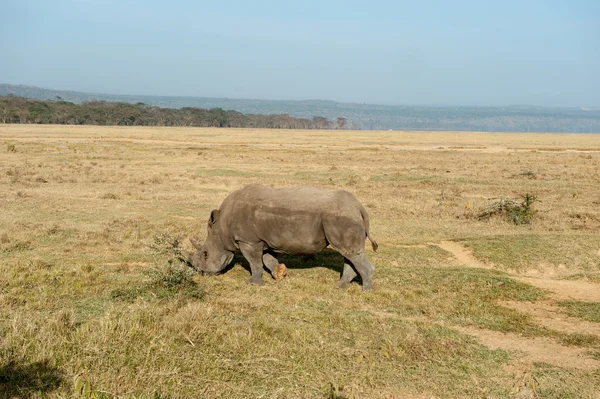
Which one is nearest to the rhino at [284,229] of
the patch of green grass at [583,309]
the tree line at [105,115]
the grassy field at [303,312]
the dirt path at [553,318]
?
the grassy field at [303,312]

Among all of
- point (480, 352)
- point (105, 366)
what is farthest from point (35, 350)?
point (480, 352)

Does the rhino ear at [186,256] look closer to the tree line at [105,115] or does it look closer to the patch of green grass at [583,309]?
the patch of green grass at [583,309]

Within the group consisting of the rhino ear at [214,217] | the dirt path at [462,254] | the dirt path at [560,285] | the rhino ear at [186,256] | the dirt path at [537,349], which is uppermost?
the rhino ear at [214,217]

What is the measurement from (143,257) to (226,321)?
5475 mm

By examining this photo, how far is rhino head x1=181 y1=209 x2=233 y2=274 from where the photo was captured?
38.7ft

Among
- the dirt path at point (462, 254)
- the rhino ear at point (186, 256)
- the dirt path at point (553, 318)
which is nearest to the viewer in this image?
the dirt path at point (553, 318)

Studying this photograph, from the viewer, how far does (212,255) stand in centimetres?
1182

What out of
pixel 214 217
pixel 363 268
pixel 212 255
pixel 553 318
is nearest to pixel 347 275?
pixel 363 268

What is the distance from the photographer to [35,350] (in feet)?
22.0

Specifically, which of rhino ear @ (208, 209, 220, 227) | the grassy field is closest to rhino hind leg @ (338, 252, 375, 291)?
the grassy field

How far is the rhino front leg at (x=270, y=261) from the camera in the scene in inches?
465

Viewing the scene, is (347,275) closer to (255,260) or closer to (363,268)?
(363,268)

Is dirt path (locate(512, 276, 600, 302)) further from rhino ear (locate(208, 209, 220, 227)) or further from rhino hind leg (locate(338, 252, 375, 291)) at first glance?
rhino ear (locate(208, 209, 220, 227))

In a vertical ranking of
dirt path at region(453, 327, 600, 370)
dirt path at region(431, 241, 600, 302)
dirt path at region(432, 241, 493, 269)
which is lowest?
dirt path at region(432, 241, 493, 269)
